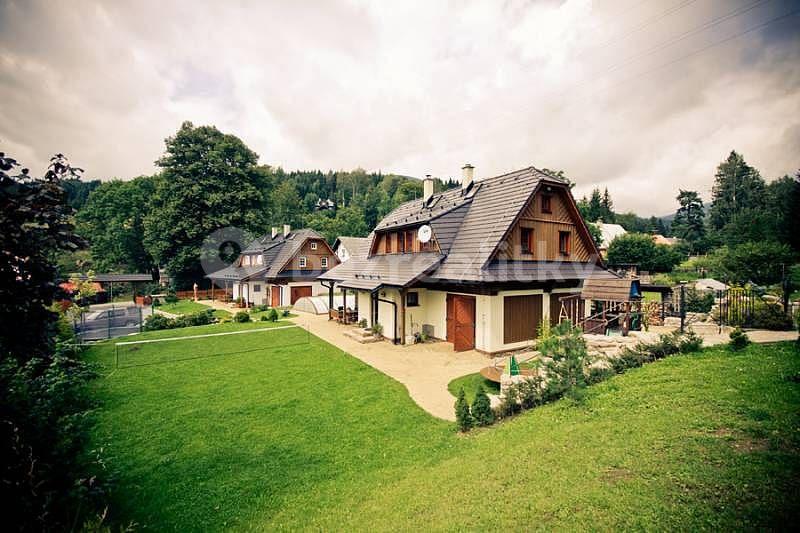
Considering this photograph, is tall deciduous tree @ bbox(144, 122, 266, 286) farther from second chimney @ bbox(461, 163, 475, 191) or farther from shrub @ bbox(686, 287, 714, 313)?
shrub @ bbox(686, 287, 714, 313)

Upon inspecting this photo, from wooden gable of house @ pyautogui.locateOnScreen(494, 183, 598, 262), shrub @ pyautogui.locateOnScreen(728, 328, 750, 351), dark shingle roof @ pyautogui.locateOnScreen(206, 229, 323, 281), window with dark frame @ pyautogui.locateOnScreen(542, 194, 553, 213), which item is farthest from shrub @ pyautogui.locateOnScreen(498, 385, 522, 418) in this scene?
dark shingle roof @ pyautogui.locateOnScreen(206, 229, 323, 281)

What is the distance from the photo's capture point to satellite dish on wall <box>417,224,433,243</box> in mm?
17177

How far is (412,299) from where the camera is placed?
708 inches

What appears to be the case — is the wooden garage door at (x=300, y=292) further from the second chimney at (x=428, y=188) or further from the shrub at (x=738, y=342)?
the shrub at (x=738, y=342)

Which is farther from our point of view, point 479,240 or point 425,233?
point 425,233

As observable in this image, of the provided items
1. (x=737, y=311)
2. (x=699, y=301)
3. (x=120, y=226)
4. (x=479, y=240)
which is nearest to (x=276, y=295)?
(x=479, y=240)

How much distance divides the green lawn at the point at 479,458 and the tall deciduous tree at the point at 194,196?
3453 cm

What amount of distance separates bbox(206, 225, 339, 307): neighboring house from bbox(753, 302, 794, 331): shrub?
29.5 m

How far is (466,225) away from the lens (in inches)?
688

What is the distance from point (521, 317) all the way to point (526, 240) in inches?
145

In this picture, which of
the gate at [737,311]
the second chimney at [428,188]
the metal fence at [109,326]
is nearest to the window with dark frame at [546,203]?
the second chimney at [428,188]

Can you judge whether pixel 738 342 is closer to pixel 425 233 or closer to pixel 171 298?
pixel 425 233

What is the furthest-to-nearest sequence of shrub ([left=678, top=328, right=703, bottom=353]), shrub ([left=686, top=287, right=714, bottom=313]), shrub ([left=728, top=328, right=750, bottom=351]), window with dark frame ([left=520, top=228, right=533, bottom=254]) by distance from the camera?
shrub ([left=686, top=287, right=714, bottom=313]), window with dark frame ([left=520, top=228, right=533, bottom=254]), shrub ([left=678, top=328, right=703, bottom=353]), shrub ([left=728, top=328, right=750, bottom=351])

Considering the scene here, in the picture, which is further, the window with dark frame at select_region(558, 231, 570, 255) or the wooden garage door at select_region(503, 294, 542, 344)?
the window with dark frame at select_region(558, 231, 570, 255)
